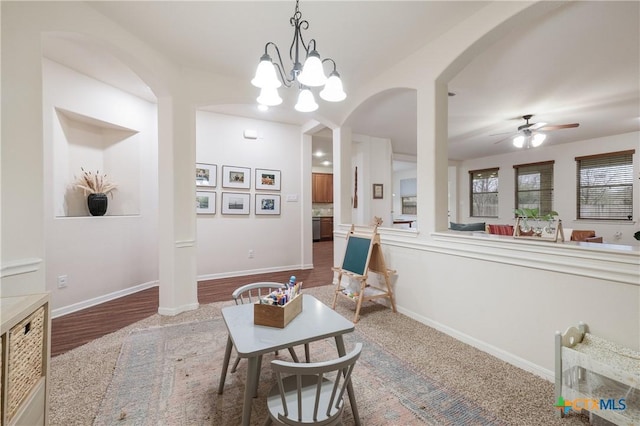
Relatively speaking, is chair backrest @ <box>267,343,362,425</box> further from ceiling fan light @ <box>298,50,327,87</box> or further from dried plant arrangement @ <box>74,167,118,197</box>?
dried plant arrangement @ <box>74,167,118,197</box>

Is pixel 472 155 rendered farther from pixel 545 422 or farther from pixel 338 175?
pixel 545 422

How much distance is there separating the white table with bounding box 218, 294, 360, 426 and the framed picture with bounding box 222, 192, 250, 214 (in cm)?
317

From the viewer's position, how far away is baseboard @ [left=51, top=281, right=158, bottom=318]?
9.97ft

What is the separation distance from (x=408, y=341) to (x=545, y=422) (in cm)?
104

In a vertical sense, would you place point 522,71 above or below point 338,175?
above

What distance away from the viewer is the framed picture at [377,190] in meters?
5.88

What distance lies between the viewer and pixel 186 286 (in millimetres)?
3176

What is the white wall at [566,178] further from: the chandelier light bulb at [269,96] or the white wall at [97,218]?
the white wall at [97,218]

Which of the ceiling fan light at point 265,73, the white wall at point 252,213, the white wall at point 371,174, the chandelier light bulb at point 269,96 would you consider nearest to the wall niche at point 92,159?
the white wall at point 252,213

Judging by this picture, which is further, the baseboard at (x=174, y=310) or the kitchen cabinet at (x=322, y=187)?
the kitchen cabinet at (x=322, y=187)

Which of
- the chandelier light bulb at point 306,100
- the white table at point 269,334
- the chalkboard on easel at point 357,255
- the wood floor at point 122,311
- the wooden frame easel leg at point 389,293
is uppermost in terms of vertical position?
the chandelier light bulb at point 306,100

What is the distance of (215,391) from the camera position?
180cm

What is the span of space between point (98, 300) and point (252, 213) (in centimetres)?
243

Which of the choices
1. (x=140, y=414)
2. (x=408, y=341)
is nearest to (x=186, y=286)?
(x=140, y=414)
